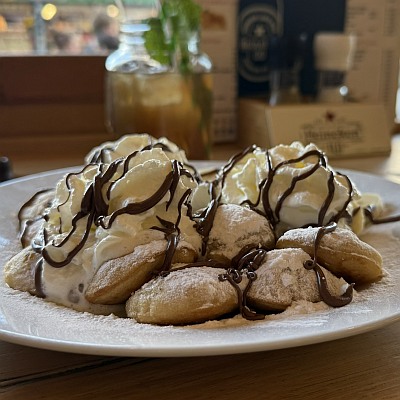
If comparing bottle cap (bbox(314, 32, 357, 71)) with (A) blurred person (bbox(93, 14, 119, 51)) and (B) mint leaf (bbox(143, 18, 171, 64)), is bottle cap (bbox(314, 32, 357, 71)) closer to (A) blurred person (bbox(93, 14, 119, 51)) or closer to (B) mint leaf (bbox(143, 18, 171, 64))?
(B) mint leaf (bbox(143, 18, 171, 64))

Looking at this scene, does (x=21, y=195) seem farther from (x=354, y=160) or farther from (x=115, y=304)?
(x=354, y=160)

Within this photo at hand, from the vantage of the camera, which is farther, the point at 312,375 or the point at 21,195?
the point at 21,195

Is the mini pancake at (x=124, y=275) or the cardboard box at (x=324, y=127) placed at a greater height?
the mini pancake at (x=124, y=275)

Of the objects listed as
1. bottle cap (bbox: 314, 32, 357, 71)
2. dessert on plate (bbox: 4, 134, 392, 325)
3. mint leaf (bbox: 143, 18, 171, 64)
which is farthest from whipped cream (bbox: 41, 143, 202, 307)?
bottle cap (bbox: 314, 32, 357, 71)

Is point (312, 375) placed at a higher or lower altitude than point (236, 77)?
lower

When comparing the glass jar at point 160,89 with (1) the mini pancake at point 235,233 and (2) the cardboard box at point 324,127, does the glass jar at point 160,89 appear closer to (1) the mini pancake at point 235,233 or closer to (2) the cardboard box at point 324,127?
(2) the cardboard box at point 324,127

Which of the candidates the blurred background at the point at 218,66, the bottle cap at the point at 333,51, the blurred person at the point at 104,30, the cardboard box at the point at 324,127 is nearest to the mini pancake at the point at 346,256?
the cardboard box at the point at 324,127

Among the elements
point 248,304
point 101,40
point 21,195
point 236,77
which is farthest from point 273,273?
point 101,40
